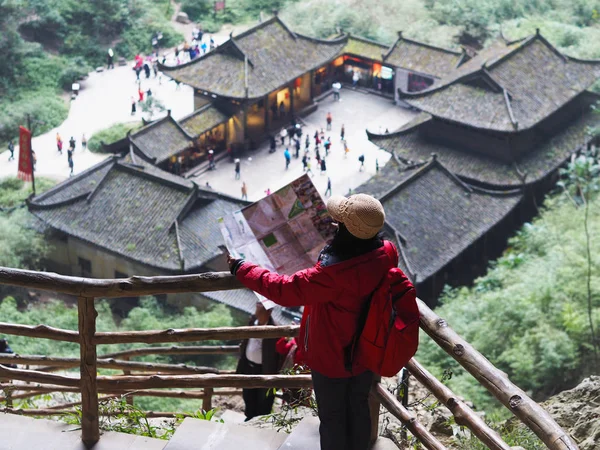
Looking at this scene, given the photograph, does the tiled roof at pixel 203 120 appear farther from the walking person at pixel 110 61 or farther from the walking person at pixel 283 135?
the walking person at pixel 110 61

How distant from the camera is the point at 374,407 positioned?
18.5 feet

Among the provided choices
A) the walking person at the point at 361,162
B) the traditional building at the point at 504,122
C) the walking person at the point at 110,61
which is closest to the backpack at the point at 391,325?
the traditional building at the point at 504,122

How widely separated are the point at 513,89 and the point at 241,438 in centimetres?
2983

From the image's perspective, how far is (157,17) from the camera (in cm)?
5294

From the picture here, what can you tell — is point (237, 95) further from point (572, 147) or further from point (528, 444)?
point (528, 444)

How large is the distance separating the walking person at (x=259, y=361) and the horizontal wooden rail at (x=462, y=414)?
81.4 inches

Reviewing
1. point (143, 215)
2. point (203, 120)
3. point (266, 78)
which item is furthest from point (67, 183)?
point (266, 78)

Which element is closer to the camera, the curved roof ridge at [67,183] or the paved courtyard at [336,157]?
the curved roof ridge at [67,183]

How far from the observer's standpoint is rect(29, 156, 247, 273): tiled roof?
26.8m

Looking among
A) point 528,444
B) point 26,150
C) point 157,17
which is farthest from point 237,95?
point 528,444

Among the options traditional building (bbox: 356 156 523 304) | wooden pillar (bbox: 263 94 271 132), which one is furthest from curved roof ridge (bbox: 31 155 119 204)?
wooden pillar (bbox: 263 94 271 132)

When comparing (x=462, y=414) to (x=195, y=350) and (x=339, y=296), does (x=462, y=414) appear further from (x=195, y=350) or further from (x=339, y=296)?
(x=195, y=350)

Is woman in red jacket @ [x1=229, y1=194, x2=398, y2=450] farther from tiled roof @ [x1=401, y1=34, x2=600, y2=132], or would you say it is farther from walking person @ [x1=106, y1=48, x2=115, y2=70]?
walking person @ [x1=106, y1=48, x2=115, y2=70]

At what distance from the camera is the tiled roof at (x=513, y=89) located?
32.8m
